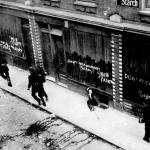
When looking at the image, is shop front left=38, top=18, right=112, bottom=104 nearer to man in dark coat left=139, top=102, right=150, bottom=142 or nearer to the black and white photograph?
the black and white photograph

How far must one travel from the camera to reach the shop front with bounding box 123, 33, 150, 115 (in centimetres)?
1304

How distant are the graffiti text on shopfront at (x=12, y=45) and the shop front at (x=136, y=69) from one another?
753 centimetres

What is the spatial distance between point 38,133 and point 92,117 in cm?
238

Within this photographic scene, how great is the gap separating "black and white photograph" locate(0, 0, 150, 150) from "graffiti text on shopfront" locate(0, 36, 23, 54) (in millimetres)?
652

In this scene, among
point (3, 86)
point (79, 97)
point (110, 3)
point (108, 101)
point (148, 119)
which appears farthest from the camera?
point (3, 86)

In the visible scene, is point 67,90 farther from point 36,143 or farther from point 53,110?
point 36,143

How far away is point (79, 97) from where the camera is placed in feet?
54.4

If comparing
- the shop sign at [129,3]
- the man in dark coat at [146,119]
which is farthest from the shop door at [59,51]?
the man in dark coat at [146,119]

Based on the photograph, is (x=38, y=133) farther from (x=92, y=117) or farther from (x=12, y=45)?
(x=12, y=45)

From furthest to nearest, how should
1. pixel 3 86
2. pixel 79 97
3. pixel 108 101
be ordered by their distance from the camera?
pixel 3 86 < pixel 79 97 < pixel 108 101

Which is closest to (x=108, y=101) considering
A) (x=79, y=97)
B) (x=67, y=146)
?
(x=79, y=97)

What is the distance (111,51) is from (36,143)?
4694mm

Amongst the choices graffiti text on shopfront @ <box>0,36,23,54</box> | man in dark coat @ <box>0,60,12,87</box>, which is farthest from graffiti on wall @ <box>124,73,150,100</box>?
graffiti text on shopfront @ <box>0,36,23,54</box>

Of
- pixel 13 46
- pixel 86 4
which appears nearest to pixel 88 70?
pixel 86 4
